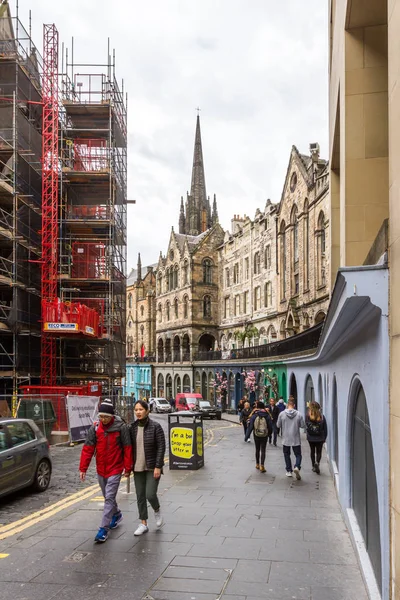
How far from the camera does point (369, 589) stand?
553cm

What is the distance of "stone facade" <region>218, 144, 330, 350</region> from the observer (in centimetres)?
3800

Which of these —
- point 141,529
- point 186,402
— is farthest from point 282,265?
point 141,529

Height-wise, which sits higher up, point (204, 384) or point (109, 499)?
point (109, 499)

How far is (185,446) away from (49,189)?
72.7 ft

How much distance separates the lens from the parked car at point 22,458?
10.2 metres

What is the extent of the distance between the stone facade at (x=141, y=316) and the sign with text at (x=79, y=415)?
192 ft

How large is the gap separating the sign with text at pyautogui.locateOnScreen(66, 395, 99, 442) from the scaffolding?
218 inches

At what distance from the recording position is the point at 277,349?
3559cm

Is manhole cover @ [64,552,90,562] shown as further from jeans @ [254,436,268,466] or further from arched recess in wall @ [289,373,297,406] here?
arched recess in wall @ [289,373,297,406]

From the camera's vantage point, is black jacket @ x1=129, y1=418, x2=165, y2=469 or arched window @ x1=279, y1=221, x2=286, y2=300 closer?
black jacket @ x1=129, y1=418, x2=165, y2=469

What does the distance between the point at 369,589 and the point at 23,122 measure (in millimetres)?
28817

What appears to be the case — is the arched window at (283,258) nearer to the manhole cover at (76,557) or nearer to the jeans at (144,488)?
the jeans at (144,488)

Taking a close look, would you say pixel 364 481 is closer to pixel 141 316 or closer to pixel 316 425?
pixel 316 425

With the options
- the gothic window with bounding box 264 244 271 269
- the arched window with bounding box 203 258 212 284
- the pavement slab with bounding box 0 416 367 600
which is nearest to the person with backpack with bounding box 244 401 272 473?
the pavement slab with bounding box 0 416 367 600
